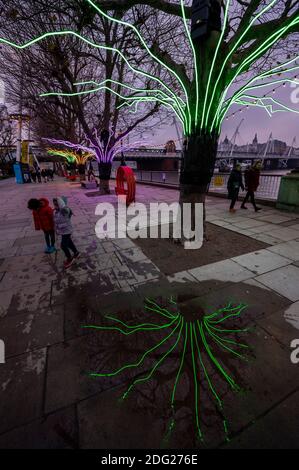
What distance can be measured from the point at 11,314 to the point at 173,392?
106 inches

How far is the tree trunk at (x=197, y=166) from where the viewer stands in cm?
493

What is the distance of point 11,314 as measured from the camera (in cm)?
315

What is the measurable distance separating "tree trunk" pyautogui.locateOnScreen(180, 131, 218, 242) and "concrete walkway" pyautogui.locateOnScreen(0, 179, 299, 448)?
1.93 meters

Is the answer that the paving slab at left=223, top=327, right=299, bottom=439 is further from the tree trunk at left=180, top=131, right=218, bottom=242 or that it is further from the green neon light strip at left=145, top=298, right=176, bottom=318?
the tree trunk at left=180, top=131, right=218, bottom=242

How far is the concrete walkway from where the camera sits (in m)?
1.72

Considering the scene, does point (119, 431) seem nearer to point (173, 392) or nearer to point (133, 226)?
point (173, 392)

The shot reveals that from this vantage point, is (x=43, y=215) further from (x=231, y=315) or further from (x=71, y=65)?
(x=71, y=65)

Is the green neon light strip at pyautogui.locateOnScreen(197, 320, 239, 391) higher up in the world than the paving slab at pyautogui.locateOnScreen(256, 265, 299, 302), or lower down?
lower down

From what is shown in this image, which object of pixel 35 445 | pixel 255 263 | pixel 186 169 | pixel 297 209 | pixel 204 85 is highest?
pixel 204 85

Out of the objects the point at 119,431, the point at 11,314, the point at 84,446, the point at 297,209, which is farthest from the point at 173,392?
the point at 297,209

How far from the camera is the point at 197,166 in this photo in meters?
5.07

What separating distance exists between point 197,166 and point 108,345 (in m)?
4.40

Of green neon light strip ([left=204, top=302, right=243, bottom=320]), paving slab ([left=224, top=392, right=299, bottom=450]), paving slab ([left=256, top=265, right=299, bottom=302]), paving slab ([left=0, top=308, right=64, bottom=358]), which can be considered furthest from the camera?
paving slab ([left=256, top=265, right=299, bottom=302])

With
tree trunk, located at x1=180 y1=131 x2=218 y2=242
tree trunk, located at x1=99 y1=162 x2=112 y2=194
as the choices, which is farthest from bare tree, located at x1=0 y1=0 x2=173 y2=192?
tree trunk, located at x1=180 y1=131 x2=218 y2=242
